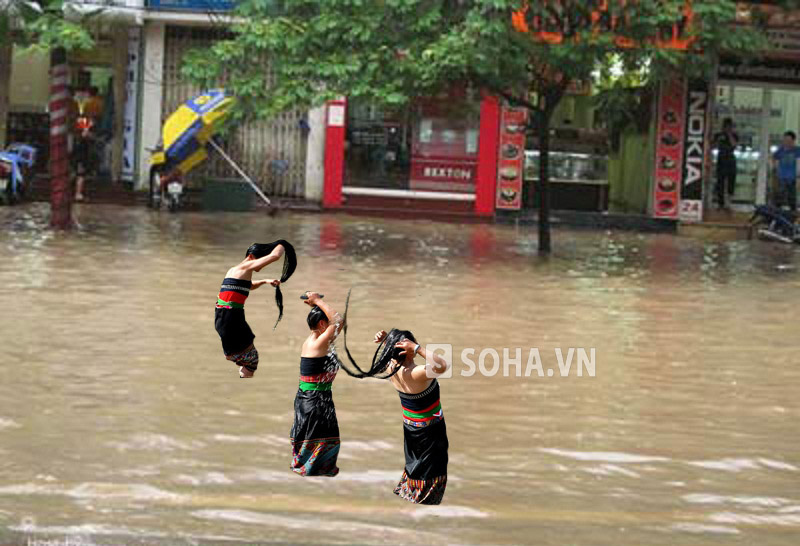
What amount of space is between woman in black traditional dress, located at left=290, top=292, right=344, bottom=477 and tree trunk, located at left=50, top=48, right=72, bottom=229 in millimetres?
19367

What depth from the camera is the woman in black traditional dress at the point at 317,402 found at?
2.32 meters

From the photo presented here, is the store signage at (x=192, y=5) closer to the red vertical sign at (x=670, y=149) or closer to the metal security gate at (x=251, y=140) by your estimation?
the metal security gate at (x=251, y=140)

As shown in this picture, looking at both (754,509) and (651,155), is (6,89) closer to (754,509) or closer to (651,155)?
(651,155)

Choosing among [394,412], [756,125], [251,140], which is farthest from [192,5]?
[394,412]

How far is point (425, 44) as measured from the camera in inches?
786

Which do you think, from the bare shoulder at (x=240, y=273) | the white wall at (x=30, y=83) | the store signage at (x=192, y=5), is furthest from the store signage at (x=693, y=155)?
the bare shoulder at (x=240, y=273)

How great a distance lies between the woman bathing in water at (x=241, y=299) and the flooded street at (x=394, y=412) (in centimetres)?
318

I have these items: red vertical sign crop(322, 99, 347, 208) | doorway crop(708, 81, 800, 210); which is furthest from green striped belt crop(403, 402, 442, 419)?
doorway crop(708, 81, 800, 210)

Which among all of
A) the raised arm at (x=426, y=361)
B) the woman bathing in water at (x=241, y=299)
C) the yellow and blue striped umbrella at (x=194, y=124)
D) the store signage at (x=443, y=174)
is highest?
the yellow and blue striped umbrella at (x=194, y=124)

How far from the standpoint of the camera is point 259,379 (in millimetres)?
9750

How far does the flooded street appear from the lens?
20.0 feet

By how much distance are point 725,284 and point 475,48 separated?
4.32m

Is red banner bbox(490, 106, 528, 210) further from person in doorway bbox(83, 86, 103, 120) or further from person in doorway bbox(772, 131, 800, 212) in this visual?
person in doorway bbox(83, 86, 103, 120)

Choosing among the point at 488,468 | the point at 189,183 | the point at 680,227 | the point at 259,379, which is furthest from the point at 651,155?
the point at 488,468
